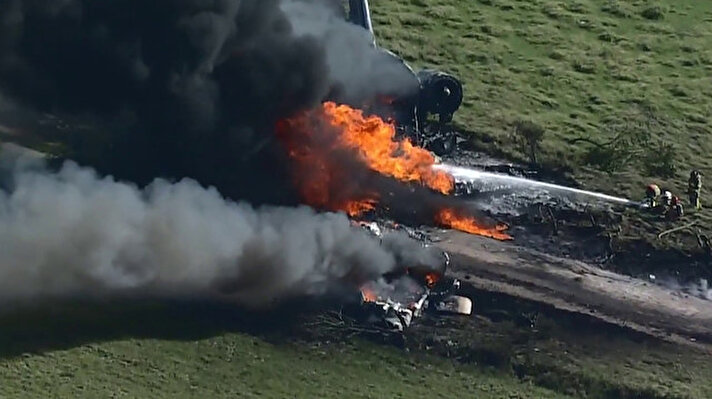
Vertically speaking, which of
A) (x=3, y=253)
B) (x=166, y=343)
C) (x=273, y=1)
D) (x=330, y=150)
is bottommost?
(x=166, y=343)

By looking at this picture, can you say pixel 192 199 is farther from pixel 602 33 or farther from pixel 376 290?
pixel 602 33

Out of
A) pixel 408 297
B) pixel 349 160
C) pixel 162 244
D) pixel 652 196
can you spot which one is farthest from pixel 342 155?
pixel 652 196

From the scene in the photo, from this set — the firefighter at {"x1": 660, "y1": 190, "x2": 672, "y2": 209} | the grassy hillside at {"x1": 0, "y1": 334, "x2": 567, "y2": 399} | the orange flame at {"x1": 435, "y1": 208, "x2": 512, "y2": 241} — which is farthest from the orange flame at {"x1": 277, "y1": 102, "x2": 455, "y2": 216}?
the firefighter at {"x1": 660, "y1": 190, "x2": 672, "y2": 209}

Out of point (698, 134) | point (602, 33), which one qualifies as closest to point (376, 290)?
point (698, 134)

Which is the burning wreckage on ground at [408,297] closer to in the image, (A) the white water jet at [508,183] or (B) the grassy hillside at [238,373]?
(B) the grassy hillside at [238,373]

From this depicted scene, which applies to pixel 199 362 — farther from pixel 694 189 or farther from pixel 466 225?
pixel 694 189

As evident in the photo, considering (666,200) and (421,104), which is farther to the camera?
(421,104)
